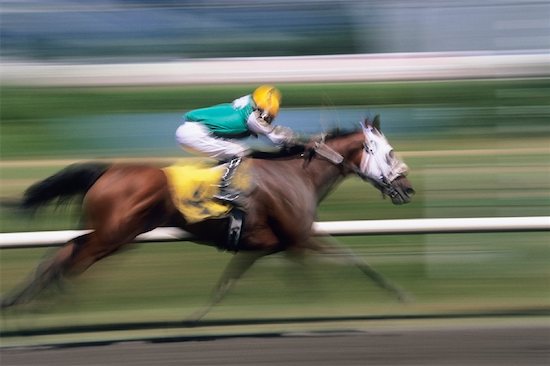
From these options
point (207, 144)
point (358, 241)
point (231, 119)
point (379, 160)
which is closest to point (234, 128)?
point (231, 119)

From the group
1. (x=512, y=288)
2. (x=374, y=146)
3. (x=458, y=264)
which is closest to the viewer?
(x=374, y=146)

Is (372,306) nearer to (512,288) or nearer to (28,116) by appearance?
(512,288)

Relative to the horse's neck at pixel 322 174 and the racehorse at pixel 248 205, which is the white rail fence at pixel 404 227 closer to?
the racehorse at pixel 248 205

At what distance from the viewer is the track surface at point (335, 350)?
4.05 metres

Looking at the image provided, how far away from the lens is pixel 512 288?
577cm

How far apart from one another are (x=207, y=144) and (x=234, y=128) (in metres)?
0.16

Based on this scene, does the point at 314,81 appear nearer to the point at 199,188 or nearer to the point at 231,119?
the point at 231,119

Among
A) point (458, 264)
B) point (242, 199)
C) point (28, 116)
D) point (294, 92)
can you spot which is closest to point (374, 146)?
point (242, 199)

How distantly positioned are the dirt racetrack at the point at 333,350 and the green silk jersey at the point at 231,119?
1.03 metres

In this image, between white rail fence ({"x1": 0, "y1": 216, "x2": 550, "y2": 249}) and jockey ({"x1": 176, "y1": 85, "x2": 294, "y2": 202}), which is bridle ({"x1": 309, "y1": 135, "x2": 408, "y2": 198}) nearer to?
jockey ({"x1": 176, "y1": 85, "x2": 294, "y2": 202})

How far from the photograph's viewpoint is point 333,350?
4.21m

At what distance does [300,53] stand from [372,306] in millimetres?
4756

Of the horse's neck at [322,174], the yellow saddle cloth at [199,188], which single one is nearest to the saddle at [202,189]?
the yellow saddle cloth at [199,188]

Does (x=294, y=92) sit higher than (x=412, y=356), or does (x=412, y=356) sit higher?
(x=294, y=92)
